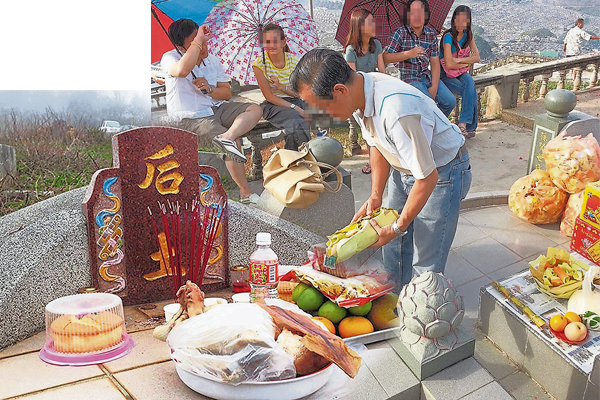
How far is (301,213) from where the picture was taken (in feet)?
10.4

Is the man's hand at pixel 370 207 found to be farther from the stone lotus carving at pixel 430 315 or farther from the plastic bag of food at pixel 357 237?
the stone lotus carving at pixel 430 315

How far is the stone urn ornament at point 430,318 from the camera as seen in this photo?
2.08m

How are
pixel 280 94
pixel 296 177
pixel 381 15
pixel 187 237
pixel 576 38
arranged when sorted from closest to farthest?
1. pixel 187 237
2. pixel 296 177
3. pixel 280 94
4. pixel 381 15
5. pixel 576 38

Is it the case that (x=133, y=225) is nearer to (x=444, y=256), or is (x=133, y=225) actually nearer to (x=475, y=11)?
(x=444, y=256)

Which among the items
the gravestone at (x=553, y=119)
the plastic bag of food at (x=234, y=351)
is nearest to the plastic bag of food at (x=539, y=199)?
the gravestone at (x=553, y=119)

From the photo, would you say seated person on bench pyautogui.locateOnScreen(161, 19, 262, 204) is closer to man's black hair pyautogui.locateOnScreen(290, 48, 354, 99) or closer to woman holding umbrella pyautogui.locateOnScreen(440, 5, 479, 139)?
man's black hair pyautogui.locateOnScreen(290, 48, 354, 99)

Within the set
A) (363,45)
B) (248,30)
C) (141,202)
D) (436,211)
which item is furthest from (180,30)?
(436,211)

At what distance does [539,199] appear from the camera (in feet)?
12.8

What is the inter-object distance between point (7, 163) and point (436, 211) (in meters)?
3.22

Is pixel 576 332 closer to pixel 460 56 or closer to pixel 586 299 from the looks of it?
pixel 586 299

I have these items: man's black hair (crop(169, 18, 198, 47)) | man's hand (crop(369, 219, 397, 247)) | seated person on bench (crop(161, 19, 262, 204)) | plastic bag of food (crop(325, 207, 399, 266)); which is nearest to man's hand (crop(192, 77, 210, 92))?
seated person on bench (crop(161, 19, 262, 204))

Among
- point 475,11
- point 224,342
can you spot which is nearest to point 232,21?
point 224,342

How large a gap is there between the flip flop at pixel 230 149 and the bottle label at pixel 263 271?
1.62m

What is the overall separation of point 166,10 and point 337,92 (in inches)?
123
